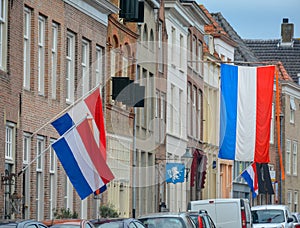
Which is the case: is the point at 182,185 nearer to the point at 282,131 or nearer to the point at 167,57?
the point at 167,57

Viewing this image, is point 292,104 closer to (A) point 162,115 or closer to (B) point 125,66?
(A) point 162,115

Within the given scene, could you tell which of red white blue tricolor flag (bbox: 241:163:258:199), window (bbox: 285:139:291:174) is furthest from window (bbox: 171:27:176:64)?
window (bbox: 285:139:291:174)

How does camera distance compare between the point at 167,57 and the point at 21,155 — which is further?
the point at 167,57

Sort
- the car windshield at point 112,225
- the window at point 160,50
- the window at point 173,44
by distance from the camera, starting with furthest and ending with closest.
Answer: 1. the window at point 173,44
2. the window at point 160,50
3. the car windshield at point 112,225

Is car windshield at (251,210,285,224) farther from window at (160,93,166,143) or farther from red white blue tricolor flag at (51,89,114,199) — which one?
red white blue tricolor flag at (51,89,114,199)

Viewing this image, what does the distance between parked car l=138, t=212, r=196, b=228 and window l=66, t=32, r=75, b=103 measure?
1026cm

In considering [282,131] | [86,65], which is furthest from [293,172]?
[86,65]

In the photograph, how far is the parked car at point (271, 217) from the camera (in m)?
41.8

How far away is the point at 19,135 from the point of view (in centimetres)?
3145

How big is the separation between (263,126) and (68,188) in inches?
429

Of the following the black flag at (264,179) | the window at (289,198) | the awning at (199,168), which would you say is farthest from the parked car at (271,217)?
the window at (289,198)

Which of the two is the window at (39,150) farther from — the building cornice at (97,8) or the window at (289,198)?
the window at (289,198)

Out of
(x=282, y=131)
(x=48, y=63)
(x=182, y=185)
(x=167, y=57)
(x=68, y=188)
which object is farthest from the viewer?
(x=282, y=131)

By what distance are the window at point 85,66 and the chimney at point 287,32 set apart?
163ft
